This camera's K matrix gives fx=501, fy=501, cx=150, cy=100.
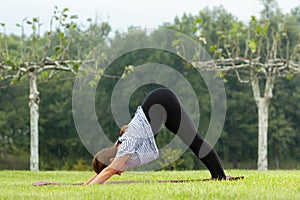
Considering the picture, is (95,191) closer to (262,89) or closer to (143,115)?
(143,115)

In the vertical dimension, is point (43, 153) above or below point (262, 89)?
below

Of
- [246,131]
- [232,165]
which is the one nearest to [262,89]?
[246,131]

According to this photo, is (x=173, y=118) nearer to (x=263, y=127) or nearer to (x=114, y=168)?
(x=114, y=168)

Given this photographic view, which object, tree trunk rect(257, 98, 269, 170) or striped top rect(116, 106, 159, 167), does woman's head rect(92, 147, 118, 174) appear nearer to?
striped top rect(116, 106, 159, 167)

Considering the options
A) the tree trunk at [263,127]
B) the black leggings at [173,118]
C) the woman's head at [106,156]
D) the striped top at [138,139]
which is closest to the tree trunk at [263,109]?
the tree trunk at [263,127]

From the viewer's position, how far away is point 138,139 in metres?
5.42

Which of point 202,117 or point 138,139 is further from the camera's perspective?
point 202,117

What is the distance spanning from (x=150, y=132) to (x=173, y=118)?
0.30 m

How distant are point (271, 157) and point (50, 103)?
1470cm

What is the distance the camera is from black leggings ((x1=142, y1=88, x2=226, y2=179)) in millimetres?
5402

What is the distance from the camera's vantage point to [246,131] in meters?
31.1

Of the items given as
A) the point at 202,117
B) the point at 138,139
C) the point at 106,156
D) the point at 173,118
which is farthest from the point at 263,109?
the point at 202,117

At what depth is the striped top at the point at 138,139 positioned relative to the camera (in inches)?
210

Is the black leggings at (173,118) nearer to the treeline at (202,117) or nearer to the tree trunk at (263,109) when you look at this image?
the tree trunk at (263,109)
